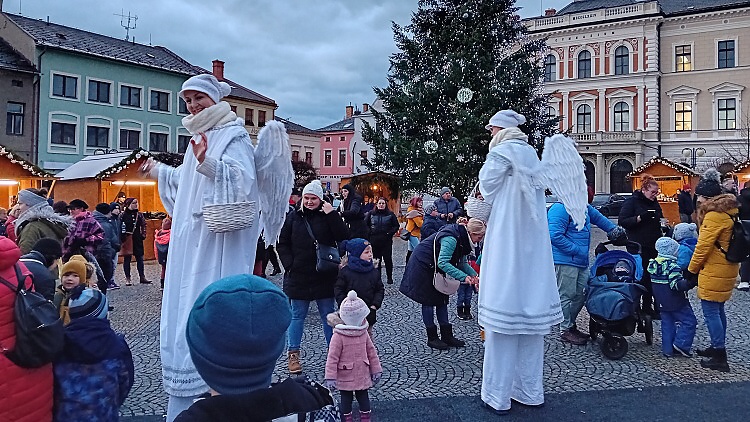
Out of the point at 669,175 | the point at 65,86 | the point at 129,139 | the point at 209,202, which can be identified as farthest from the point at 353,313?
the point at 129,139

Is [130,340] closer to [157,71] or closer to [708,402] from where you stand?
[708,402]

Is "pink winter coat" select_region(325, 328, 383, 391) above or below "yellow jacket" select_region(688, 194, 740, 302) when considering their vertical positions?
below

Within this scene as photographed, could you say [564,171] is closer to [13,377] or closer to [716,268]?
[716,268]

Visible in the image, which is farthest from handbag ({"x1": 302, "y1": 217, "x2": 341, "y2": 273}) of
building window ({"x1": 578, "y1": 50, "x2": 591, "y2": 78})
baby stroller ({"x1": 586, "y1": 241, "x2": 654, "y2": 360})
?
building window ({"x1": 578, "y1": 50, "x2": 591, "y2": 78})

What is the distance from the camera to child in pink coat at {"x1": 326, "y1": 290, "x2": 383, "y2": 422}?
4.21 metres

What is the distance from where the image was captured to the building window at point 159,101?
3788 centimetres

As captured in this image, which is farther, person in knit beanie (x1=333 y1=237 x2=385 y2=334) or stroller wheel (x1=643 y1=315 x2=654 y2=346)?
stroller wheel (x1=643 y1=315 x2=654 y2=346)

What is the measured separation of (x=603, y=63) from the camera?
45.6m

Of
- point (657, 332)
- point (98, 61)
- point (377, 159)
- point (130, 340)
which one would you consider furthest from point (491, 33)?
point (98, 61)

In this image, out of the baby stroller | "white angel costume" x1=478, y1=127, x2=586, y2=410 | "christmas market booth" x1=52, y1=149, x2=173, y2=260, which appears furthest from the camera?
"christmas market booth" x1=52, y1=149, x2=173, y2=260

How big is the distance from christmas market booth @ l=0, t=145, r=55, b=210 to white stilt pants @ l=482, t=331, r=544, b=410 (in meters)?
14.3

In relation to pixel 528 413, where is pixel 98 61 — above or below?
above

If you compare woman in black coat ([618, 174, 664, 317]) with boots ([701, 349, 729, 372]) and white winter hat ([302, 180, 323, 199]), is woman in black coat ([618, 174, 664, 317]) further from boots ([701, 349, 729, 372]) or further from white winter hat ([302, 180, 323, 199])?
white winter hat ([302, 180, 323, 199])

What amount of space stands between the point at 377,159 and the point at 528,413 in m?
15.7
